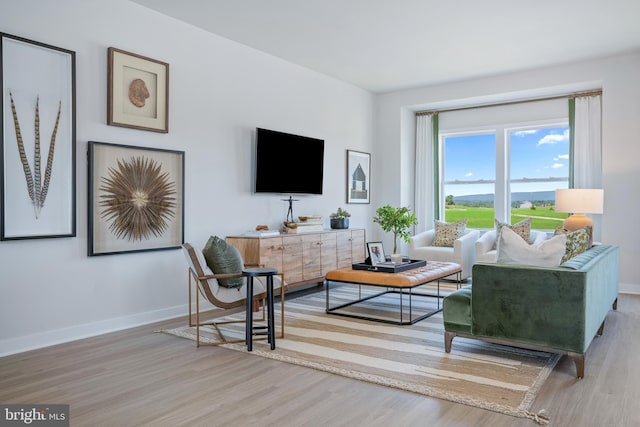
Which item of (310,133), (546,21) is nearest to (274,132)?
(310,133)

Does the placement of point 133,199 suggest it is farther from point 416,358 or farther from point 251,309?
point 416,358

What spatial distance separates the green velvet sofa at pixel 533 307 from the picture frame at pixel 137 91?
294 cm

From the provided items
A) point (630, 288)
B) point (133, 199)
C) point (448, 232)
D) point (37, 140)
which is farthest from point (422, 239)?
point (37, 140)

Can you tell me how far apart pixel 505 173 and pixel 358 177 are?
218cm

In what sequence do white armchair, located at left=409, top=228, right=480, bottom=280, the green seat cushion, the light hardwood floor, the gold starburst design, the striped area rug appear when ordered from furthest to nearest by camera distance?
white armchair, located at left=409, top=228, right=480, bottom=280, the gold starburst design, the green seat cushion, the striped area rug, the light hardwood floor

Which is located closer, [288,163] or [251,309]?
[251,309]

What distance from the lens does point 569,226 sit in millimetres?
5574

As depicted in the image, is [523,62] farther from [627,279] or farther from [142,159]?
[142,159]

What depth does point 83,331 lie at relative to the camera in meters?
3.79

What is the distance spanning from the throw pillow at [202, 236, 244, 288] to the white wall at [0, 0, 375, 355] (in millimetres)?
841

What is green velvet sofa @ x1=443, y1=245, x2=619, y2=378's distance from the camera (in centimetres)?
287

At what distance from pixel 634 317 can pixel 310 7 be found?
4.13m

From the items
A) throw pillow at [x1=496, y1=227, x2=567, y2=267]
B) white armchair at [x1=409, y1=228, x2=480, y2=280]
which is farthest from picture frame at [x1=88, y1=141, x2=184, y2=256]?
white armchair at [x1=409, y1=228, x2=480, y2=280]

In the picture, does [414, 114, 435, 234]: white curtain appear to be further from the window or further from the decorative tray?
the decorative tray
